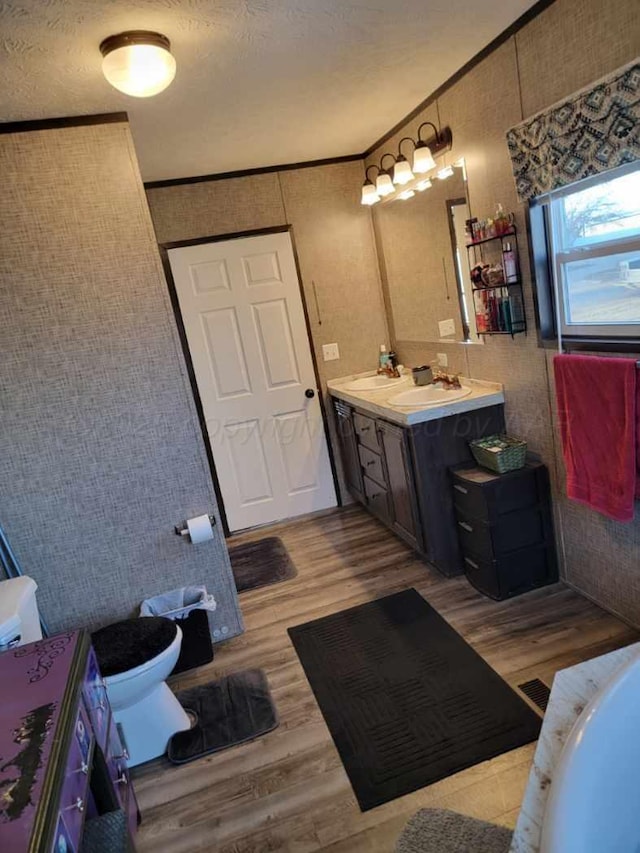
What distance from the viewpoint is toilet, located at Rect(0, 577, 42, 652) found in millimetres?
1797

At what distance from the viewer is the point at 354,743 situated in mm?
2055

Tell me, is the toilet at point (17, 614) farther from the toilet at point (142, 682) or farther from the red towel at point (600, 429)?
the red towel at point (600, 429)

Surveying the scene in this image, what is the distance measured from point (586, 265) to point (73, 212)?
2112mm

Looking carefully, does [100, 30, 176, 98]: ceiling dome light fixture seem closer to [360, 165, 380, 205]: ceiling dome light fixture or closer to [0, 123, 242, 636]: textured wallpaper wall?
[0, 123, 242, 636]: textured wallpaper wall

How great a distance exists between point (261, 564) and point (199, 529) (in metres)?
1.11

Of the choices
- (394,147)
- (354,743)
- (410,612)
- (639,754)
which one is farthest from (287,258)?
(639,754)

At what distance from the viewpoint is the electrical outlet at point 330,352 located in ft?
13.8

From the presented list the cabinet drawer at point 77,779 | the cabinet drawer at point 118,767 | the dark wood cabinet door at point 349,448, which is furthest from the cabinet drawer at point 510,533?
the cabinet drawer at point 77,779

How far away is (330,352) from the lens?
422 cm

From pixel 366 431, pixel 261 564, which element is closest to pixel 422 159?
pixel 366 431

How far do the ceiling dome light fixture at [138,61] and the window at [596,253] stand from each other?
1536 millimetres

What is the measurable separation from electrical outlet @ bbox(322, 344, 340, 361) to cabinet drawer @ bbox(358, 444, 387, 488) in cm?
78

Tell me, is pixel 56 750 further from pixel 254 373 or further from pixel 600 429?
pixel 254 373

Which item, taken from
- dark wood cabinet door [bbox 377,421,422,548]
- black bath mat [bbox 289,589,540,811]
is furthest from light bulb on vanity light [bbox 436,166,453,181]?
black bath mat [bbox 289,589,540,811]
